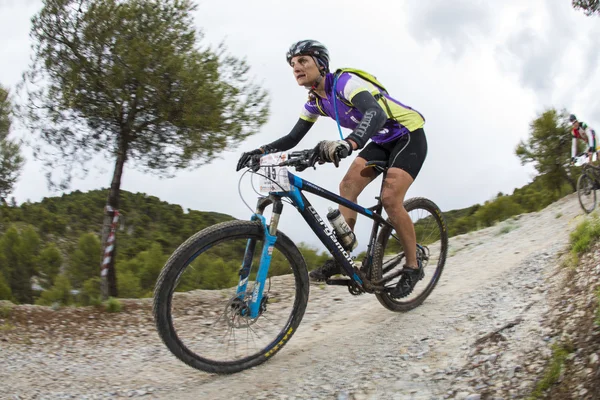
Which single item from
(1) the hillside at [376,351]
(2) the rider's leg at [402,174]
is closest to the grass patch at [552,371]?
(1) the hillside at [376,351]

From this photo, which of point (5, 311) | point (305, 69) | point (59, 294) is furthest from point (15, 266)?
point (305, 69)


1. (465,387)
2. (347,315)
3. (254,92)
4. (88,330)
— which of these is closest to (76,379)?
(88,330)

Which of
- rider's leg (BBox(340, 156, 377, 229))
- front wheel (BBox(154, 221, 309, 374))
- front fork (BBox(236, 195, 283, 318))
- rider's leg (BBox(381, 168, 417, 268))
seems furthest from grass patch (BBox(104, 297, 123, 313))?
rider's leg (BBox(381, 168, 417, 268))

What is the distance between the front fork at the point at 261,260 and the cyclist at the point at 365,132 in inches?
18.3

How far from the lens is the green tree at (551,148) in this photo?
3284 centimetres

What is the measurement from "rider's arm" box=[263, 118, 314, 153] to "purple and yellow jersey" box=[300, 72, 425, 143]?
0.05 metres

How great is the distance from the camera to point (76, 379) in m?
4.40

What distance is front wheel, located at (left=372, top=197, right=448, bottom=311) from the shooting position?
194 inches

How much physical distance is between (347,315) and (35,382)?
10.3ft

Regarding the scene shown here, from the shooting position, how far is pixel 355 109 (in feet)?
14.0

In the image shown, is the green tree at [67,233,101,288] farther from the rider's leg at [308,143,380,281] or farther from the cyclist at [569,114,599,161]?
the rider's leg at [308,143,380,281]

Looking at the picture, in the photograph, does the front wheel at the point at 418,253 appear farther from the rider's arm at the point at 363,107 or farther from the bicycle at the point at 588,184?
the bicycle at the point at 588,184

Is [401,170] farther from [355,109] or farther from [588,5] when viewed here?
[588,5]

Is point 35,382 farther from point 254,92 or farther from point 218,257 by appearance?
point 254,92
